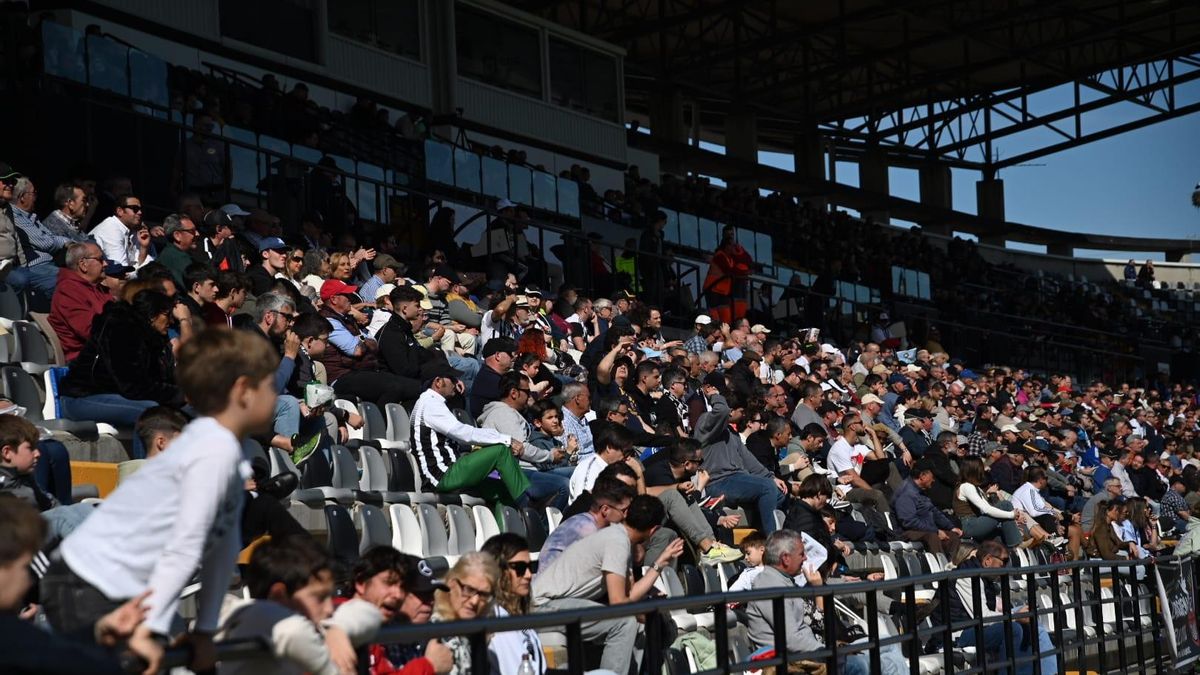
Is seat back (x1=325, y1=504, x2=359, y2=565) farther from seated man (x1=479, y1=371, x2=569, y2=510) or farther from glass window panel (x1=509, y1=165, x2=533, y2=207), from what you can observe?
glass window panel (x1=509, y1=165, x2=533, y2=207)

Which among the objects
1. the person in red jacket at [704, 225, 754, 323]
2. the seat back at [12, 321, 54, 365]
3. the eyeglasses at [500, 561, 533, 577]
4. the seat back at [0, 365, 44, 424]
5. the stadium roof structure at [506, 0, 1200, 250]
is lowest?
the eyeglasses at [500, 561, 533, 577]

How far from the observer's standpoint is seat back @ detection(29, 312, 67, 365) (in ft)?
28.0

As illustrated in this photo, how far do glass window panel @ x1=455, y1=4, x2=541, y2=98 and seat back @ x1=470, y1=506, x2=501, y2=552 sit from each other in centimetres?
1550

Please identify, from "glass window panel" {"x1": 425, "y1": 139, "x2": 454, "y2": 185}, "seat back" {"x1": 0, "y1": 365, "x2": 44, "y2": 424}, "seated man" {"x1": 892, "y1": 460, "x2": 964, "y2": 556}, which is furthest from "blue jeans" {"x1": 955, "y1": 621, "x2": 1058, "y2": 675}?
"glass window panel" {"x1": 425, "y1": 139, "x2": 454, "y2": 185}

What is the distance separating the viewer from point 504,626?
3.77 m

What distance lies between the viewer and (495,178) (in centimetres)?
2052

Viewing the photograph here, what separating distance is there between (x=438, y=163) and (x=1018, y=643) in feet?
39.8

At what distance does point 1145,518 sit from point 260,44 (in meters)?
11.4

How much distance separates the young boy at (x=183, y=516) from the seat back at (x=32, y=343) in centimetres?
568

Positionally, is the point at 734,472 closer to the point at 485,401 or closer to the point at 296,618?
the point at 485,401

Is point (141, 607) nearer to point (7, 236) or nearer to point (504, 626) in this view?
point (504, 626)

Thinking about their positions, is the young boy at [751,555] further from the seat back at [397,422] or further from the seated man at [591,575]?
the seat back at [397,422]

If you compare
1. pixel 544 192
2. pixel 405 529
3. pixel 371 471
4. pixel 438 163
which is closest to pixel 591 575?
pixel 405 529

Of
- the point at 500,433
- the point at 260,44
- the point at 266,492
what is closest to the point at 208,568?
the point at 266,492
